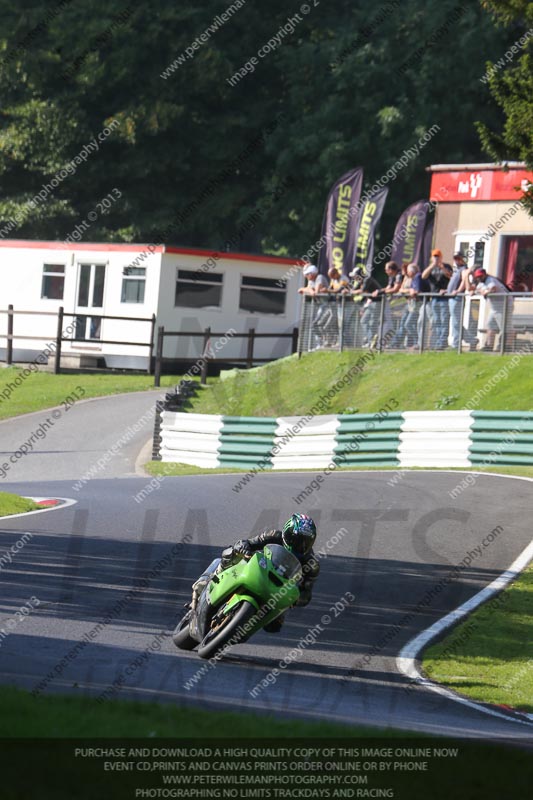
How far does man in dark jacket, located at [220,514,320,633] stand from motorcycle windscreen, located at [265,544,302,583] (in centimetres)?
11

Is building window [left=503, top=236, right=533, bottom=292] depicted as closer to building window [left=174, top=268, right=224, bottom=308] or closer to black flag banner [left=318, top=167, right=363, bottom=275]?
black flag banner [left=318, top=167, right=363, bottom=275]

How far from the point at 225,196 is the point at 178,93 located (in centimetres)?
432

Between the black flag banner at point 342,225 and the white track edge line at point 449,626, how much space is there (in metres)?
18.2

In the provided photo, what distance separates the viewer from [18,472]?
25.2 meters

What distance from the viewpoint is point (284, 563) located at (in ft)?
32.4

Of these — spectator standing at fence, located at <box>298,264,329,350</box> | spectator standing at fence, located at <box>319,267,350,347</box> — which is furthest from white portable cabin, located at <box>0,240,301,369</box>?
spectator standing at fence, located at <box>319,267,350,347</box>

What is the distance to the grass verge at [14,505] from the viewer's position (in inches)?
676

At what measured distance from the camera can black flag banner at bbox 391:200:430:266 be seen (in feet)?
110

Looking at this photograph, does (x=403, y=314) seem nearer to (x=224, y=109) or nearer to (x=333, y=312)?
(x=333, y=312)

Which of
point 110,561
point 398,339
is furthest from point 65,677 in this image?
point 398,339

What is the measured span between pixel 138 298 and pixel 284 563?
28629mm

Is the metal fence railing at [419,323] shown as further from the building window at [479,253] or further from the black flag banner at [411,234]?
the black flag banner at [411,234]

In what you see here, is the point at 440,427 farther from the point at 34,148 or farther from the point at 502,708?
the point at 34,148

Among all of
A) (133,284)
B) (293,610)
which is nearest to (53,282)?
(133,284)
